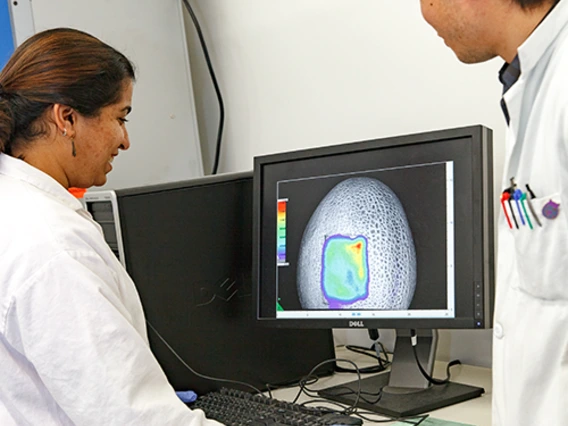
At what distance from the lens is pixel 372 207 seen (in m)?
1.50

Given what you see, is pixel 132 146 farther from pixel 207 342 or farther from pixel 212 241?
pixel 207 342

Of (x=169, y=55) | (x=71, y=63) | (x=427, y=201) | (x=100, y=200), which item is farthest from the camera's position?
(x=169, y=55)

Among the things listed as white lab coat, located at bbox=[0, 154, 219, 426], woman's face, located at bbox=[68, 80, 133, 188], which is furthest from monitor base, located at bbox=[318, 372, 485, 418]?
woman's face, located at bbox=[68, 80, 133, 188]

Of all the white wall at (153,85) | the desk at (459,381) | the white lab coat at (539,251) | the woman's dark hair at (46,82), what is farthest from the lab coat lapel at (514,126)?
the white wall at (153,85)

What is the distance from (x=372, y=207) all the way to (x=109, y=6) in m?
1.03

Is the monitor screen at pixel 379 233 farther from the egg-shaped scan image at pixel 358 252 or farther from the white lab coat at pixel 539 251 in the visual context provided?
the white lab coat at pixel 539 251

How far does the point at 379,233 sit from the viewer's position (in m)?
1.48

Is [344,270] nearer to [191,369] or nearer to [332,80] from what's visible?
[191,369]

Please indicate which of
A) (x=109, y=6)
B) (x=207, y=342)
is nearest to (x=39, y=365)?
(x=207, y=342)

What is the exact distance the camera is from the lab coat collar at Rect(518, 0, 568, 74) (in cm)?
94

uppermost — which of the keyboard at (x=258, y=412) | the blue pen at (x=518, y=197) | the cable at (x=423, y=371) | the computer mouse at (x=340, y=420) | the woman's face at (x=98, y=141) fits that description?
the woman's face at (x=98, y=141)

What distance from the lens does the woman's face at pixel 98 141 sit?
1.28 metres

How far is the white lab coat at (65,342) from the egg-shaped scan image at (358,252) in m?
0.52

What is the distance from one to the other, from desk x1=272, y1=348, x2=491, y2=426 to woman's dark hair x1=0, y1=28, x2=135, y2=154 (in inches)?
28.0
